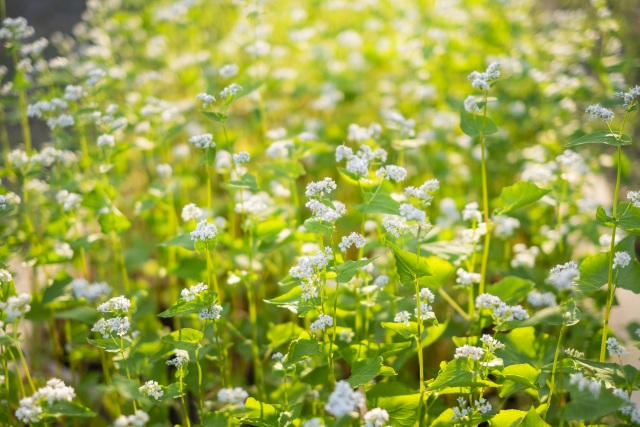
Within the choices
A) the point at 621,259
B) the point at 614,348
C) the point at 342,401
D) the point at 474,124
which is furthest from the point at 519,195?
the point at 342,401

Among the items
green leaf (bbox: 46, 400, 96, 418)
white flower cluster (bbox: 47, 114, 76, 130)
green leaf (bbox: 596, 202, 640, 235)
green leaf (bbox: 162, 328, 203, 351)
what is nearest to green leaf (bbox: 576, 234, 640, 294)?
green leaf (bbox: 596, 202, 640, 235)

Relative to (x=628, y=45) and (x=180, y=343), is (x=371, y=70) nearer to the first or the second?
(x=628, y=45)

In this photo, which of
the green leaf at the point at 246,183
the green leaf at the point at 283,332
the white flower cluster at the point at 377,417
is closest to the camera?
the white flower cluster at the point at 377,417

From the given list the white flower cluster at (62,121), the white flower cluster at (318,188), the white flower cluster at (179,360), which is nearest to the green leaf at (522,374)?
the white flower cluster at (318,188)

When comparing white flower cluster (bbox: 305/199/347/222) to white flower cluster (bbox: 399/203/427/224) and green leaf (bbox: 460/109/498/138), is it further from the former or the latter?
green leaf (bbox: 460/109/498/138)

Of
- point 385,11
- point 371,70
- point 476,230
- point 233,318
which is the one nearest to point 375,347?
point 476,230

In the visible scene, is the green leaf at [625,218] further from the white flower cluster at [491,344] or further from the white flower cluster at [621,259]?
the white flower cluster at [491,344]
